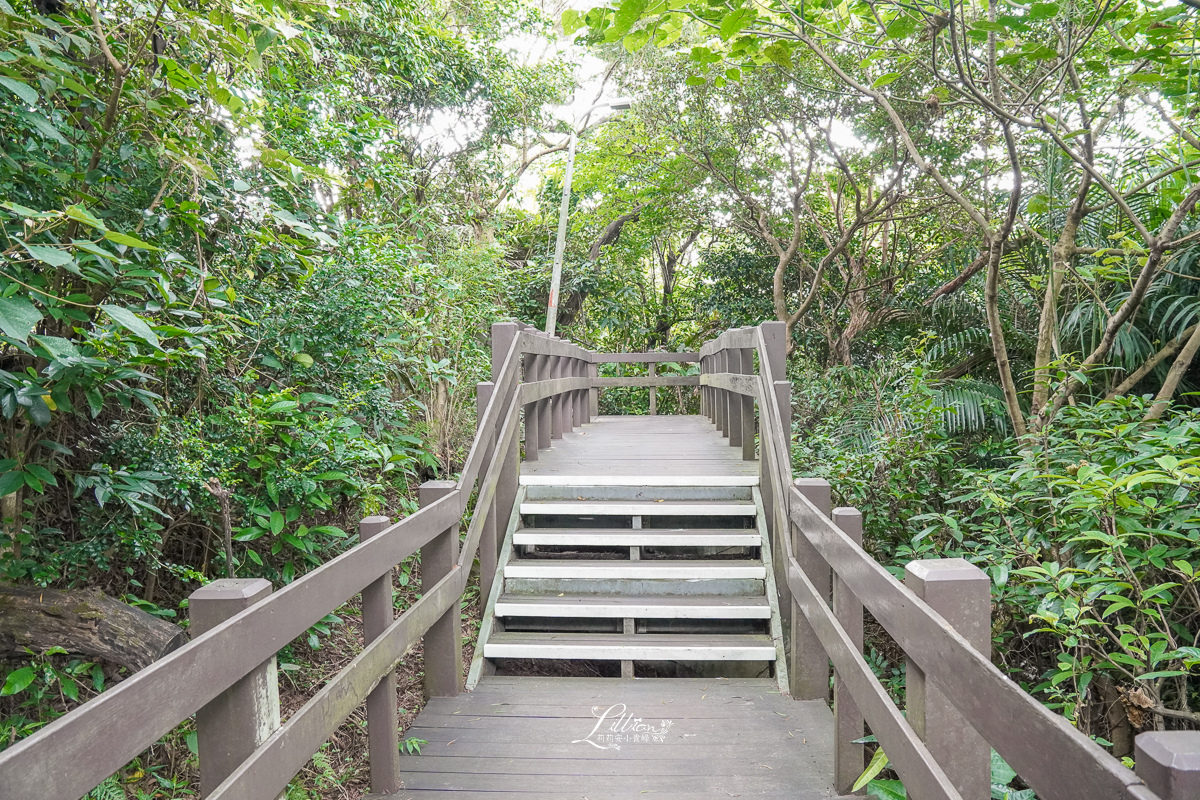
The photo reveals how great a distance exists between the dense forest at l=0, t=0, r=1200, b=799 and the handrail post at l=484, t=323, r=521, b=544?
0.50 metres

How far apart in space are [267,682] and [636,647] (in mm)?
2243

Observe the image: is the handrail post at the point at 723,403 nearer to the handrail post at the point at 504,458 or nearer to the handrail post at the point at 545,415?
the handrail post at the point at 545,415

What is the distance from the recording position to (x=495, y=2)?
10.7 metres

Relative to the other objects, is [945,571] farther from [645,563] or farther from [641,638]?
[645,563]

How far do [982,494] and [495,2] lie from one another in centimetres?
1020

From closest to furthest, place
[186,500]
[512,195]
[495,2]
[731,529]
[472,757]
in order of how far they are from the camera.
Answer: [472,757] < [186,500] < [731,529] < [495,2] < [512,195]

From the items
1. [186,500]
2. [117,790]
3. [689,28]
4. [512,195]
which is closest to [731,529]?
[186,500]

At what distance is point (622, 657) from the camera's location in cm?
360

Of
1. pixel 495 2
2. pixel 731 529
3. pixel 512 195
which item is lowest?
pixel 731 529

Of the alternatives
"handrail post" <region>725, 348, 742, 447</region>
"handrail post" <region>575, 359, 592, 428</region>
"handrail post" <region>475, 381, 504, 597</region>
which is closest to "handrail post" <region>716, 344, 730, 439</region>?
"handrail post" <region>725, 348, 742, 447</region>

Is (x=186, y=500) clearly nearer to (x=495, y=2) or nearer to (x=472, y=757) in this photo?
(x=472, y=757)

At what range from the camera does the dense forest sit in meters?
2.54

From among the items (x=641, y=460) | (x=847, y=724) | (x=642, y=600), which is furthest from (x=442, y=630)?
(x=641, y=460)

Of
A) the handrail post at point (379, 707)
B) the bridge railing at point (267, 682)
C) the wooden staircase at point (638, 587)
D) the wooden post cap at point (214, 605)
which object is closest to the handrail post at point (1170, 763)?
the bridge railing at point (267, 682)
